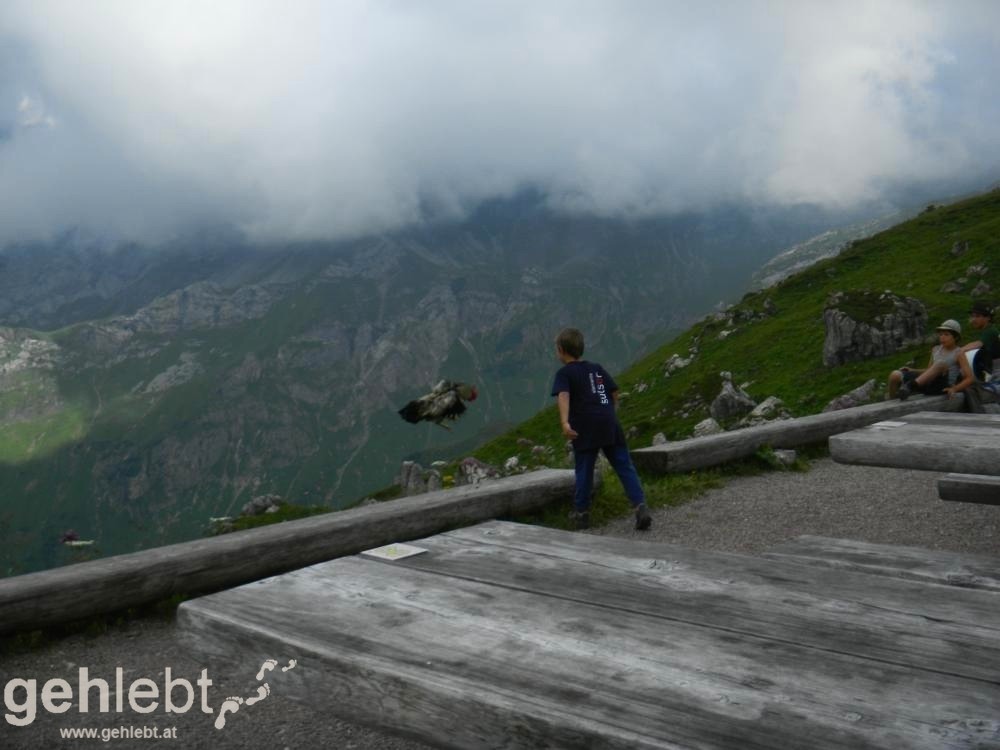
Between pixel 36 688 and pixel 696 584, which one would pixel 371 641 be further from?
pixel 36 688

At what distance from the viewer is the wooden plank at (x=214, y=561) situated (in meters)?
5.70

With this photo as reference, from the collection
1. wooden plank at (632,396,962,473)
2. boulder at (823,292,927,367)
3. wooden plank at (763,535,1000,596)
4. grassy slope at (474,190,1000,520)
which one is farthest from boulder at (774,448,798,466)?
boulder at (823,292,927,367)

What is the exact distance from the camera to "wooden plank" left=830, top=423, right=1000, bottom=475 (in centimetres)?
484

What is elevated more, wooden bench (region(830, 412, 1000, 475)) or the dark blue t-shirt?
the dark blue t-shirt

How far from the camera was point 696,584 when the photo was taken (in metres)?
2.42

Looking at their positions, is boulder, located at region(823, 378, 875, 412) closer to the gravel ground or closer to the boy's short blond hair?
the gravel ground

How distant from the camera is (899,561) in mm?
3709

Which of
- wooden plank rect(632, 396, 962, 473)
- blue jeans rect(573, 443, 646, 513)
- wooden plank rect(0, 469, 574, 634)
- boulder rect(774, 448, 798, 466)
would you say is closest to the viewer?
wooden plank rect(0, 469, 574, 634)

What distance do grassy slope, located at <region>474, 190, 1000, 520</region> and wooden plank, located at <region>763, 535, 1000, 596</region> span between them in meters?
31.0

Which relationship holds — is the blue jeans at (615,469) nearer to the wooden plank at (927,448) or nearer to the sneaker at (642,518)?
the sneaker at (642,518)

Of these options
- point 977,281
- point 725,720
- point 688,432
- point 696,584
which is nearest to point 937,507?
point 696,584

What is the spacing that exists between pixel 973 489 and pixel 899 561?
2.31 metres

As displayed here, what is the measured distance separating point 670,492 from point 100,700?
7.73 meters

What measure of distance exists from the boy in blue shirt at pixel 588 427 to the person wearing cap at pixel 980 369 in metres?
7.82
